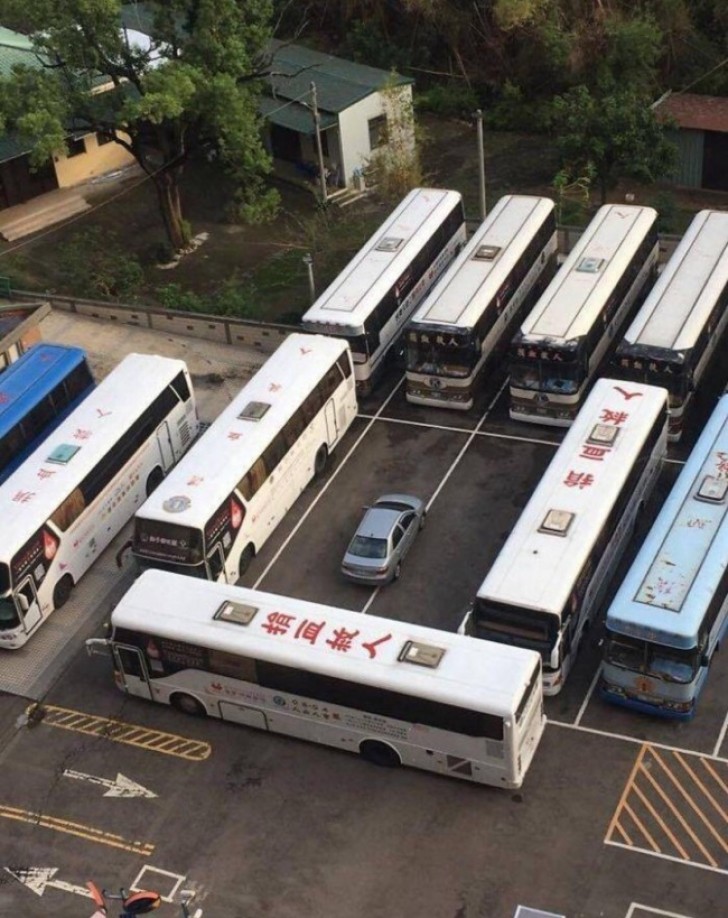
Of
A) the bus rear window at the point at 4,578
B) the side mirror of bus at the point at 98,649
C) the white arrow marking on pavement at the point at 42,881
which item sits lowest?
the white arrow marking on pavement at the point at 42,881

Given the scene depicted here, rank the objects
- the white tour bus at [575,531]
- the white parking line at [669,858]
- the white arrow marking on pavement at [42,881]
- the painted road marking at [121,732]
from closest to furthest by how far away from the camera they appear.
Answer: the white parking line at [669,858] → the white arrow marking on pavement at [42,881] → the white tour bus at [575,531] → the painted road marking at [121,732]

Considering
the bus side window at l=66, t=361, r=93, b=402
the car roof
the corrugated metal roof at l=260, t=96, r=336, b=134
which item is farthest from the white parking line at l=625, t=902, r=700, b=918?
the corrugated metal roof at l=260, t=96, r=336, b=134

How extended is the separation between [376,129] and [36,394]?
2417cm

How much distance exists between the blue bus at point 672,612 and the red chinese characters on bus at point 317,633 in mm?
5150

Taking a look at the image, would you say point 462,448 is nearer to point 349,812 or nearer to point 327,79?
point 349,812

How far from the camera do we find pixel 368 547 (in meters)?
31.9

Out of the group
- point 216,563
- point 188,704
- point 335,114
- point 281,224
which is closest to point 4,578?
point 216,563

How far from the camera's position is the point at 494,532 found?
33531mm

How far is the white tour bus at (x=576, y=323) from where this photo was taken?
1407 inches

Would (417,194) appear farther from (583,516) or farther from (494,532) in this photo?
(583,516)

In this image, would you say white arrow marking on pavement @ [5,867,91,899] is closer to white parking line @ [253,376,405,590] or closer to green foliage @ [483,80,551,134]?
white parking line @ [253,376,405,590]

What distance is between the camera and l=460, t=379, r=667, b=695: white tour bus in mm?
27062

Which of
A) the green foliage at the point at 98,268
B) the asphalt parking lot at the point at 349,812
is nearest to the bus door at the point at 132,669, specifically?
the asphalt parking lot at the point at 349,812

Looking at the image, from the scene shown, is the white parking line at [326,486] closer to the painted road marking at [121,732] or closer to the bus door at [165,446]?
the bus door at [165,446]
